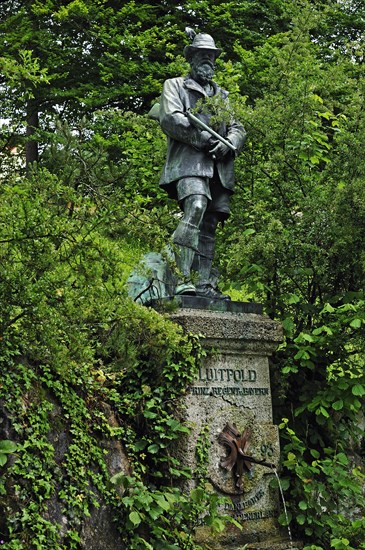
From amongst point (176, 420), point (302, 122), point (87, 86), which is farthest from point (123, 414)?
point (87, 86)

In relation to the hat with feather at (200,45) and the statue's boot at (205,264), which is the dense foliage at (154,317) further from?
the hat with feather at (200,45)

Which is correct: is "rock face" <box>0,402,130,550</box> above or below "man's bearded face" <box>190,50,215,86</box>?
below

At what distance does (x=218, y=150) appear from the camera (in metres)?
7.09

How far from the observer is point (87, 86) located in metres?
16.6

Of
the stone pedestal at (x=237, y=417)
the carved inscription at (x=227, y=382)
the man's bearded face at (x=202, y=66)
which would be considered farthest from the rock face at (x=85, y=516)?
the man's bearded face at (x=202, y=66)

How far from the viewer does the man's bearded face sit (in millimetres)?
7328

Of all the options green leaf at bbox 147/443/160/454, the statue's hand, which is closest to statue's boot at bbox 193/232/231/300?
the statue's hand

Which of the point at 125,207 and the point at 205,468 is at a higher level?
the point at 125,207

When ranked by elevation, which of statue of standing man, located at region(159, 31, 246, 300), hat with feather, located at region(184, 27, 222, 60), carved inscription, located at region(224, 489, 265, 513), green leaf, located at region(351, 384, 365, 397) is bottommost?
carved inscription, located at region(224, 489, 265, 513)

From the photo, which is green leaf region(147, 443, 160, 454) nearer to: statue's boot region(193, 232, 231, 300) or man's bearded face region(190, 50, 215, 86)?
statue's boot region(193, 232, 231, 300)

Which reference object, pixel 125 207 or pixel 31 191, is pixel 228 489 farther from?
pixel 31 191

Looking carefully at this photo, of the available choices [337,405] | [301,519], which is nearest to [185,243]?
[337,405]

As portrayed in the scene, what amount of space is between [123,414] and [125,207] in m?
1.71

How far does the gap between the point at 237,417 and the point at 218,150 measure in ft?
6.96
